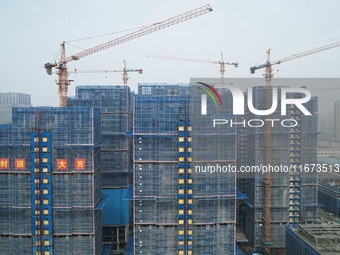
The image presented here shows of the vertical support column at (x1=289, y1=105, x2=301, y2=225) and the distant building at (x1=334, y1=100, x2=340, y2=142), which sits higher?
the distant building at (x1=334, y1=100, x2=340, y2=142)

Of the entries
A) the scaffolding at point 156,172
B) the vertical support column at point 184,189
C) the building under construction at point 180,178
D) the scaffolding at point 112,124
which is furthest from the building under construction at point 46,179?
the scaffolding at point 112,124

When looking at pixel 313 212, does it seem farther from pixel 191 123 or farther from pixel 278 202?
pixel 191 123

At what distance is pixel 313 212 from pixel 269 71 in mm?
19059

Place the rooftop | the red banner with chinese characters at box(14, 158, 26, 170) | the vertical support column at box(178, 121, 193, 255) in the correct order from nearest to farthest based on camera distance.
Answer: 1. the rooftop
2. the vertical support column at box(178, 121, 193, 255)
3. the red banner with chinese characters at box(14, 158, 26, 170)

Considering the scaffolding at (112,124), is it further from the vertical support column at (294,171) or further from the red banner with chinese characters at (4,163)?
the vertical support column at (294,171)

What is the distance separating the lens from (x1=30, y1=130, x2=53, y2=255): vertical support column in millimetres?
25062

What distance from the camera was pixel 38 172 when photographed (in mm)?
25078

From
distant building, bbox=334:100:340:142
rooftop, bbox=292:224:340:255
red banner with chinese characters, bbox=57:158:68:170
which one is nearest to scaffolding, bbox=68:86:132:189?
red banner with chinese characters, bbox=57:158:68:170

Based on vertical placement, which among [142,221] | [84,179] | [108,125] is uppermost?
[108,125]

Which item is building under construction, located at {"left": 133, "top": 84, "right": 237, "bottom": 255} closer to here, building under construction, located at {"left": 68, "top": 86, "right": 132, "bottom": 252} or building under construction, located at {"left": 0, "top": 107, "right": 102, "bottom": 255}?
building under construction, located at {"left": 0, "top": 107, "right": 102, "bottom": 255}

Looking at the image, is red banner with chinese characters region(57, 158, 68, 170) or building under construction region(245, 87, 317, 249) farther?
building under construction region(245, 87, 317, 249)

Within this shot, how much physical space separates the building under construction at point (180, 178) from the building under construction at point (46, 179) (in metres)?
4.80

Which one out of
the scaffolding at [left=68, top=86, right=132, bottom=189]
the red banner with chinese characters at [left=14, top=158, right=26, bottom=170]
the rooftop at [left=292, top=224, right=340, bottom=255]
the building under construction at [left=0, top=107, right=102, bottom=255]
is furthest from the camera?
the scaffolding at [left=68, top=86, right=132, bottom=189]

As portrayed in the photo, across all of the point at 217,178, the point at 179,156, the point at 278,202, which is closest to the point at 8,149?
the point at 179,156
